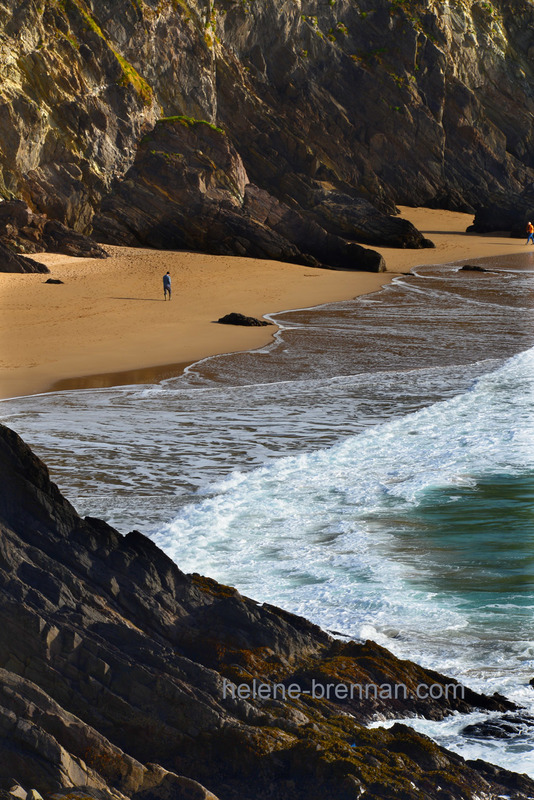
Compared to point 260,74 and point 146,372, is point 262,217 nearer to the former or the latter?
point 260,74

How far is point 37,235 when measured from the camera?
30.8 meters

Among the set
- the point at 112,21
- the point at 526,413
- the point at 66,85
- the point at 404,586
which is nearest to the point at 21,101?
the point at 66,85

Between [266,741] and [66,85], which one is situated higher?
[66,85]

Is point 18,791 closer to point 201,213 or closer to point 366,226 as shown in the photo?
point 201,213

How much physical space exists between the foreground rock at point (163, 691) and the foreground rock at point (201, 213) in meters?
28.9

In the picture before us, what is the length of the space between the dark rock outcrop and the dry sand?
76cm

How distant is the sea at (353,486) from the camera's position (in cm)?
621

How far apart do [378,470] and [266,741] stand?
6.25 m

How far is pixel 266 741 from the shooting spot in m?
3.96

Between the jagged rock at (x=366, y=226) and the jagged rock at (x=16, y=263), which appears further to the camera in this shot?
the jagged rock at (x=366, y=226)

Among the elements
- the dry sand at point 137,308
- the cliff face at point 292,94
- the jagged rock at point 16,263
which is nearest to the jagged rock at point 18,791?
the dry sand at point 137,308

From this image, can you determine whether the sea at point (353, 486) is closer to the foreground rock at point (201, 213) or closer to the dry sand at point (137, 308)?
the dry sand at point (137, 308)

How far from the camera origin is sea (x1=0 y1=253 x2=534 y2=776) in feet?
20.4

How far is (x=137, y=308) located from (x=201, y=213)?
13.0 metres
